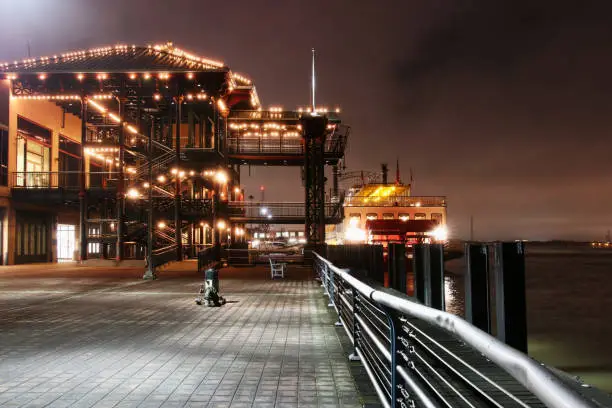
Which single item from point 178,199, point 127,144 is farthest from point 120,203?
point 127,144

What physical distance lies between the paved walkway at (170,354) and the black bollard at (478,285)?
2.31 meters

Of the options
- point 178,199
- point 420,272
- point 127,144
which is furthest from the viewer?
point 127,144

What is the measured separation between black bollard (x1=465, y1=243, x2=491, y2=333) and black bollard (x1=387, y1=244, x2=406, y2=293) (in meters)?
6.96

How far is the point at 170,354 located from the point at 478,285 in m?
4.89

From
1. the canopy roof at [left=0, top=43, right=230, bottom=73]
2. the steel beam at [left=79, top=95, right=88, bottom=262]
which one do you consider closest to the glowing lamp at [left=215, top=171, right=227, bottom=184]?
the canopy roof at [left=0, top=43, right=230, bottom=73]

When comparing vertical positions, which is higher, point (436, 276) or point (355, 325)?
point (436, 276)

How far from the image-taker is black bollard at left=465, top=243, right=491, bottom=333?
8.24m

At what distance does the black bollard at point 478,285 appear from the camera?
324 inches

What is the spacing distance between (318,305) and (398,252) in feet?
12.1

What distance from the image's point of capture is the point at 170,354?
7.49m

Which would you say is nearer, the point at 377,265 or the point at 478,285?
the point at 478,285

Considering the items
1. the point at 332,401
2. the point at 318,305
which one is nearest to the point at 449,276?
the point at 318,305

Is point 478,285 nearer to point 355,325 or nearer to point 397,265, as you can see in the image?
point 355,325

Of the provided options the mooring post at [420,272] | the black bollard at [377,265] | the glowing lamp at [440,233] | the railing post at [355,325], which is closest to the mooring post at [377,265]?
the black bollard at [377,265]
